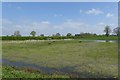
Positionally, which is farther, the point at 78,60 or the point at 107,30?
the point at 107,30

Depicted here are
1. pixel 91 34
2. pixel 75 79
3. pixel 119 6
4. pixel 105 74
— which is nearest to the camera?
pixel 119 6

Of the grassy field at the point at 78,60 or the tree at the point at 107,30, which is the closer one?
the grassy field at the point at 78,60

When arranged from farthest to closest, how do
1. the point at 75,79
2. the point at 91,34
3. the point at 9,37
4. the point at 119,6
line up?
the point at 91,34
the point at 9,37
the point at 75,79
the point at 119,6

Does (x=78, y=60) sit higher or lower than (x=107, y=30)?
lower

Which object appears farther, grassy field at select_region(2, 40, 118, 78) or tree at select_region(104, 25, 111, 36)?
tree at select_region(104, 25, 111, 36)

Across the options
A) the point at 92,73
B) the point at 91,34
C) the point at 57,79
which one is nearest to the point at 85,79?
the point at 57,79

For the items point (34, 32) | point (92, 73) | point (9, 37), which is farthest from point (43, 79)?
point (34, 32)

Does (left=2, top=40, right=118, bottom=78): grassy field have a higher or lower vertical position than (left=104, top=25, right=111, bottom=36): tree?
lower

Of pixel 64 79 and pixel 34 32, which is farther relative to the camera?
pixel 34 32

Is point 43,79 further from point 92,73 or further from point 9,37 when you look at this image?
point 9,37

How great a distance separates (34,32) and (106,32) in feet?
149

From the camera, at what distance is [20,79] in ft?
38.6

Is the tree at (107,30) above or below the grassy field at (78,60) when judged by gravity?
above

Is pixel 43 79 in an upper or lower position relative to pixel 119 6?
lower
